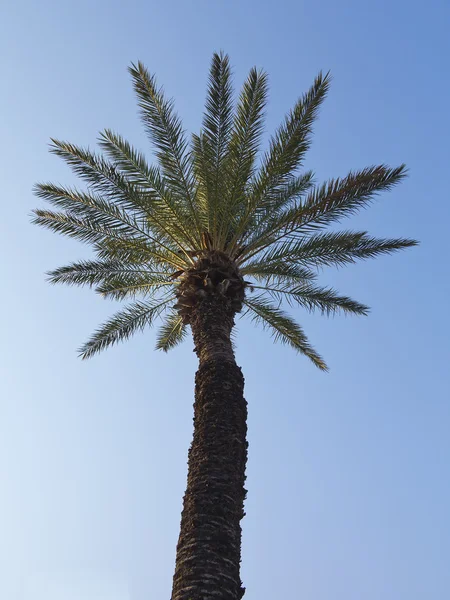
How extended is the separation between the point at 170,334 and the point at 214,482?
8.31 meters

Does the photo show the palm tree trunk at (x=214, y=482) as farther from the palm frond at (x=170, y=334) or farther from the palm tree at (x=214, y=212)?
the palm frond at (x=170, y=334)

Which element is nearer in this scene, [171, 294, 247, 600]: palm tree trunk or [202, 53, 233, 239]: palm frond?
[171, 294, 247, 600]: palm tree trunk

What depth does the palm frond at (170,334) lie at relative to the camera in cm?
1562

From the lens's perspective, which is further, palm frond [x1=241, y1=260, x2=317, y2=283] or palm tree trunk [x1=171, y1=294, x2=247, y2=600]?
palm frond [x1=241, y1=260, x2=317, y2=283]

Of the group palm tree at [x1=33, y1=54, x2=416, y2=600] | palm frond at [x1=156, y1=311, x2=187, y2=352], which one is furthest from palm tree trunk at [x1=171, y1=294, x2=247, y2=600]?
palm frond at [x1=156, y1=311, x2=187, y2=352]

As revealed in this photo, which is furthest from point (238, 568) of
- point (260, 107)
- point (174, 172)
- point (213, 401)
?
point (260, 107)

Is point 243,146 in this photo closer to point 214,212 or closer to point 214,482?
point 214,212

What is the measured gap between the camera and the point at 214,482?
7.59m

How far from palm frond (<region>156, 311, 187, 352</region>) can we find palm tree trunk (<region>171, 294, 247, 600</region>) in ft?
18.2

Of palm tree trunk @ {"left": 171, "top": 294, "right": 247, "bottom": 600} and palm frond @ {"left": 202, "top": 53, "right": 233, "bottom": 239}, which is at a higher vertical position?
palm frond @ {"left": 202, "top": 53, "right": 233, "bottom": 239}

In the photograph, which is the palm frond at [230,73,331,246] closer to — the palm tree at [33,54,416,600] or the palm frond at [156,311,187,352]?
the palm tree at [33,54,416,600]

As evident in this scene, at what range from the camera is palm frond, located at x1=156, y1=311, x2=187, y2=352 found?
1562cm

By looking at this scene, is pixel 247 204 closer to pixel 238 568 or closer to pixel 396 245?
pixel 396 245

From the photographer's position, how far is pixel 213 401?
28.1 ft
